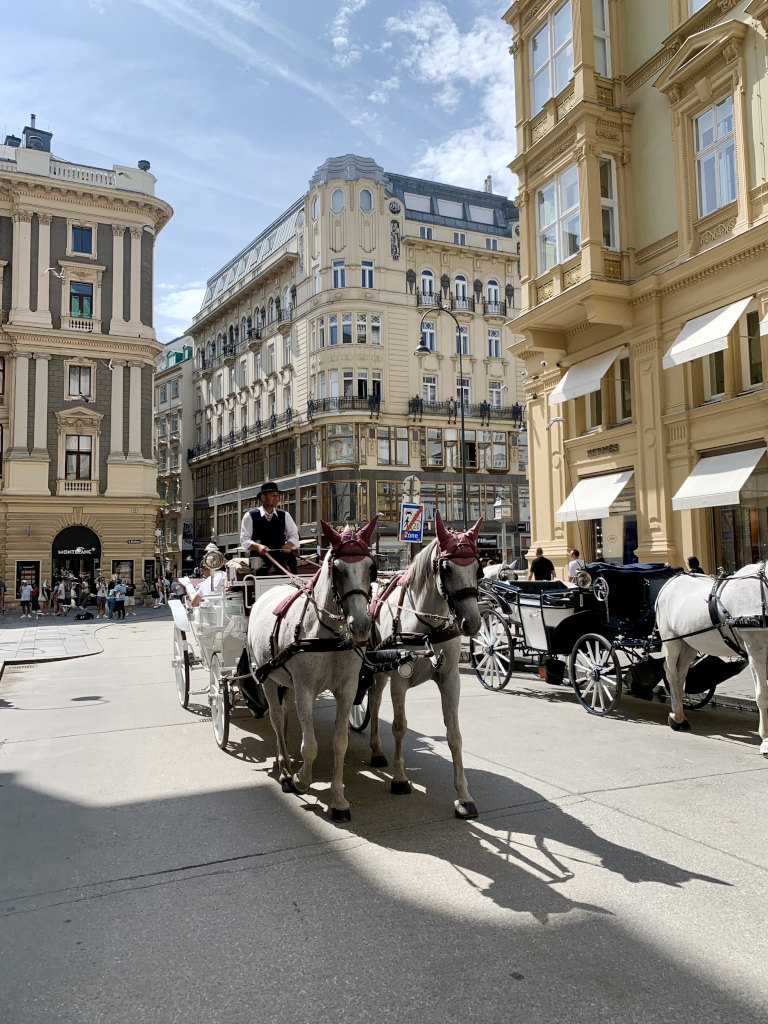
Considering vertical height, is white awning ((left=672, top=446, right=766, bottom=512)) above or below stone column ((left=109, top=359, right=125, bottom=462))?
below

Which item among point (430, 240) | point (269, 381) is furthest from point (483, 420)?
point (269, 381)

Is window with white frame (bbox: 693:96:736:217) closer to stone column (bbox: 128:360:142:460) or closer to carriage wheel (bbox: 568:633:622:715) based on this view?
carriage wheel (bbox: 568:633:622:715)

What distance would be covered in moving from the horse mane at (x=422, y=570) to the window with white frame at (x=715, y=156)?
40.6 ft

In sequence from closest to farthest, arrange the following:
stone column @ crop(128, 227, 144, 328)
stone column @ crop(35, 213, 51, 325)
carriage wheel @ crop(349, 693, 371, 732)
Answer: carriage wheel @ crop(349, 693, 371, 732)
stone column @ crop(35, 213, 51, 325)
stone column @ crop(128, 227, 144, 328)

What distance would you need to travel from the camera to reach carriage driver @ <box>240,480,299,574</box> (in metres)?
8.02

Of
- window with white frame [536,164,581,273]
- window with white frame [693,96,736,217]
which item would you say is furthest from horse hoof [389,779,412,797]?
window with white frame [536,164,581,273]

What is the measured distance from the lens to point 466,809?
560 centimetres

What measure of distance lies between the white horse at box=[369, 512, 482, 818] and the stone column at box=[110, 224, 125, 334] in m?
39.6

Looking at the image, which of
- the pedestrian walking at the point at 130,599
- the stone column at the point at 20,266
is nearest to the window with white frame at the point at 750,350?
the pedestrian walking at the point at 130,599

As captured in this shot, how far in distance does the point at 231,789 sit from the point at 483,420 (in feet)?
149

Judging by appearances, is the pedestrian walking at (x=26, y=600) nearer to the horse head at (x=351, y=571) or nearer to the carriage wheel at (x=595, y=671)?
the carriage wheel at (x=595, y=671)

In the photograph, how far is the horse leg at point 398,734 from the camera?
6.25 metres

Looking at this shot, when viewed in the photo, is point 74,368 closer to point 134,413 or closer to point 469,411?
point 134,413

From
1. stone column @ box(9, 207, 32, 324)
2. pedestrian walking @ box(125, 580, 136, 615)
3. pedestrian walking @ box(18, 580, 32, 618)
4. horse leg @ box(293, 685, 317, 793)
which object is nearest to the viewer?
horse leg @ box(293, 685, 317, 793)
